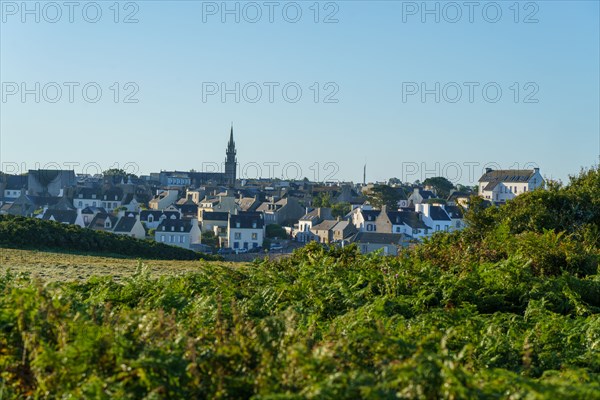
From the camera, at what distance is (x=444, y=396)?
474 cm

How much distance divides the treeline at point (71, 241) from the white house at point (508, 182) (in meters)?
76.1

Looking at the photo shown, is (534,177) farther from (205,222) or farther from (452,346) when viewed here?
(452,346)

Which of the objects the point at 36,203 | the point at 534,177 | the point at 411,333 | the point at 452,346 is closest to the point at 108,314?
the point at 411,333

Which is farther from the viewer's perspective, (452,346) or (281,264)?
(281,264)

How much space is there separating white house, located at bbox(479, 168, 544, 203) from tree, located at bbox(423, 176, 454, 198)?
26.5 meters

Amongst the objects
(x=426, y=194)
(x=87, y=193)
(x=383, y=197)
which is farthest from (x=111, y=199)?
(x=426, y=194)

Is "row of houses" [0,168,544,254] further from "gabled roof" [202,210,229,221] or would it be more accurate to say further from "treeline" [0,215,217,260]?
"treeline" [0,215,217,260]

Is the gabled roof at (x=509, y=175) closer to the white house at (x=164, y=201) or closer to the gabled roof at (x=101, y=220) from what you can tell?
the white house at (x=164, y=201)

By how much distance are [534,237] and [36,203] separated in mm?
102188

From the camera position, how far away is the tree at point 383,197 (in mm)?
115669

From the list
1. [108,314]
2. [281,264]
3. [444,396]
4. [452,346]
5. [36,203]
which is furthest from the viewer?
[36,203]

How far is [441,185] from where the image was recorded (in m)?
139

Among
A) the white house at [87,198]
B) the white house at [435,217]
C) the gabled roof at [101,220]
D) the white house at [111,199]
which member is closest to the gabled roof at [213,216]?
the gabled roof at [101,220]

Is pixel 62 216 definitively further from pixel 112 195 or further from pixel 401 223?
pixel 401 223
